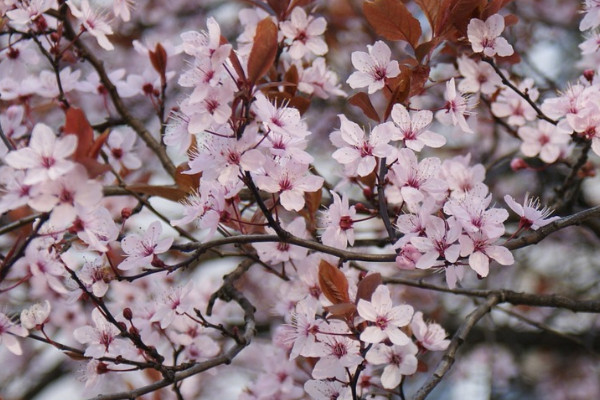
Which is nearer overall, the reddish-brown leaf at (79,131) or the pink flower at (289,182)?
the reddish-brown leaf at (79,131)

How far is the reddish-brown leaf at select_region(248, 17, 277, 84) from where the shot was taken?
129 centimetres

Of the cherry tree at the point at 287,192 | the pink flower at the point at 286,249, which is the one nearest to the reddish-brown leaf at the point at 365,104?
the cherry tree at the point at 287,192

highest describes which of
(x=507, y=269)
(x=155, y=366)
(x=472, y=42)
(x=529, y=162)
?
(x=472, y=42)

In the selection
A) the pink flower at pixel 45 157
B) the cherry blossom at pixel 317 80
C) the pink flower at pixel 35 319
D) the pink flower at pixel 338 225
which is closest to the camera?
the pink flower at pixel 45 157

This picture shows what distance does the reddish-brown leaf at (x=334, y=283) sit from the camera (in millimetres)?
1438

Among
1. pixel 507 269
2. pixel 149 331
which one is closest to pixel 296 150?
pixel 149 331

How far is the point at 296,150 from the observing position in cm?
136

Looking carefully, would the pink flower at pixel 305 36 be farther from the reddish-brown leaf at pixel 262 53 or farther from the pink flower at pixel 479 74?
the reddish-brown leaf at pixel 262 53

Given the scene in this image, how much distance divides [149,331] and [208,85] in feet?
2.30

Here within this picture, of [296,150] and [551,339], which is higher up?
[296,150]

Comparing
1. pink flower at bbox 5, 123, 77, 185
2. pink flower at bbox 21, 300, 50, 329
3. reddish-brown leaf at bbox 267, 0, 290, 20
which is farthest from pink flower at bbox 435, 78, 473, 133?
pink flower at bbox 21, 300, 50, 329

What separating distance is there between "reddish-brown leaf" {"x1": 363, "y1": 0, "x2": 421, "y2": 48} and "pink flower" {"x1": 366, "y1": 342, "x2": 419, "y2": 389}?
25.5 inches

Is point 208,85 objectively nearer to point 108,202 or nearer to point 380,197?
point 380,197

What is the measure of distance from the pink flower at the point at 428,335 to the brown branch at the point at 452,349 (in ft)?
0.13
